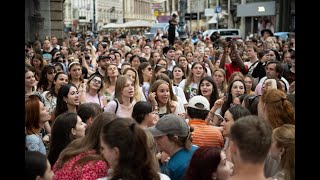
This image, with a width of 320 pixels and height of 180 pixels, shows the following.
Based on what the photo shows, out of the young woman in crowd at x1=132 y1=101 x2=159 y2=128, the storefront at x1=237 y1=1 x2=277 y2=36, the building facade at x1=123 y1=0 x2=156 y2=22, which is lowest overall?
the young woman in crowd at x1=132 y1=101 x2=159 y2=128

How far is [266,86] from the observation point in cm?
781

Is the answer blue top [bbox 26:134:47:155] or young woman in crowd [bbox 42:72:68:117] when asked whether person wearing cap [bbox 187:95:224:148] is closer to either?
blue top [bbox 26:134:47:155]

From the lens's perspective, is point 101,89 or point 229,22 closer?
point 101,89

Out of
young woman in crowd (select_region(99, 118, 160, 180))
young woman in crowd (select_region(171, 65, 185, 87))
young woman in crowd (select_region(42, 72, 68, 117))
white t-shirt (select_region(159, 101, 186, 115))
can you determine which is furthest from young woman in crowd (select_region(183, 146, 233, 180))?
young woman in crowd (select_region(171, 65, 185, 87))

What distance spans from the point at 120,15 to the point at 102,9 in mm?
17899

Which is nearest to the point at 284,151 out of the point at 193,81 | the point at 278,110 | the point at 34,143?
the point at 278,110

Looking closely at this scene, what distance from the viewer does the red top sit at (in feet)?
13.0

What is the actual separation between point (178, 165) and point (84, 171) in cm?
94

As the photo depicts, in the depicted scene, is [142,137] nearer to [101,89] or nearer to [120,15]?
[101,89]

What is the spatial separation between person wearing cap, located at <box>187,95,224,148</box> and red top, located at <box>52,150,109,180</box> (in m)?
1.68

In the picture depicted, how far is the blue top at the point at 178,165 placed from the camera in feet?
14.9

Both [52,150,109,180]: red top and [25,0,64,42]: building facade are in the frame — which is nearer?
[52,150,109,180]: red top

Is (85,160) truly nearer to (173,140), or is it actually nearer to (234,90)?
(173,140)
